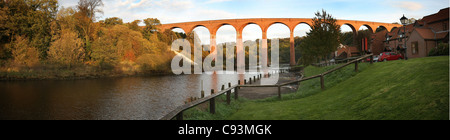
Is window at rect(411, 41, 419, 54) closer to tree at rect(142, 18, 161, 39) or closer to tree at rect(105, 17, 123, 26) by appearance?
tree at rect(142, 18, 161, 39)

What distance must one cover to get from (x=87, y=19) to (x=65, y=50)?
25.3 feet

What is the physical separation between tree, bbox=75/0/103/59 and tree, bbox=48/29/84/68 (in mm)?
3156

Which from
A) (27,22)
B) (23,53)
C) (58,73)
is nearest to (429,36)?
(58,73)

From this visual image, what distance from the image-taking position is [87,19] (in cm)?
4284

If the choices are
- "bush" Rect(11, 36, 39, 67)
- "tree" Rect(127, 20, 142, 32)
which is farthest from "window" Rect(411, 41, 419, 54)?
"bush" Rect(11, 36, 39, 67)

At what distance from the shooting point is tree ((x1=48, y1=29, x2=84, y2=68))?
3775 centimetres

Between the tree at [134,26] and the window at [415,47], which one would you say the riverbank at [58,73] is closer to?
the tree at [134,26]

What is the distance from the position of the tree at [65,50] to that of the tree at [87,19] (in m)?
3.16

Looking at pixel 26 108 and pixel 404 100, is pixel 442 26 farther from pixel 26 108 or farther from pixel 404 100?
pixel 26 108

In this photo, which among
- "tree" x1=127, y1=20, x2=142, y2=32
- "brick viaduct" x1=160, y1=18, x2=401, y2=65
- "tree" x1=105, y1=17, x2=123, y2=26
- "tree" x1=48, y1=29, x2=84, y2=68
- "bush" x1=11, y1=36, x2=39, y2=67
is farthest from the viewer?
"brick viaduct" x1=160, y1=18, x2=401, y2=65

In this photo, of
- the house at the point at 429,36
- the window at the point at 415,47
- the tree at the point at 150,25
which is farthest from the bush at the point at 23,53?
the window at the point at 415,47
